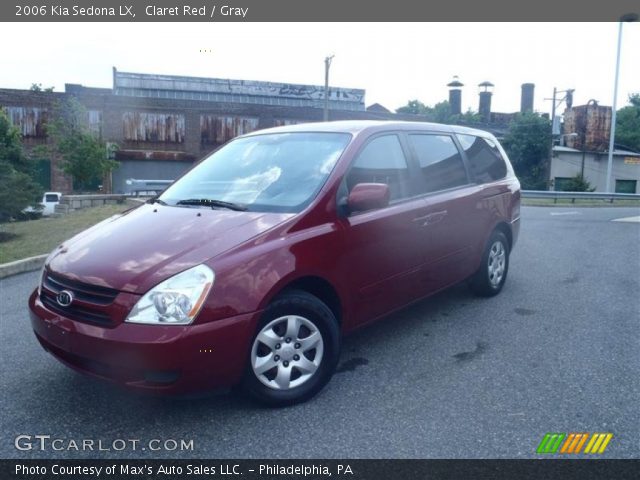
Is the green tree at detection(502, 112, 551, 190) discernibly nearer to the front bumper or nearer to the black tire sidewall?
the black tire sidewall

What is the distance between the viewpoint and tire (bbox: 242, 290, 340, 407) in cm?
309

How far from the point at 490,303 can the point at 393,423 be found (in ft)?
9.00

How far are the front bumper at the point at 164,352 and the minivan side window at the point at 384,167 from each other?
4.79 feet

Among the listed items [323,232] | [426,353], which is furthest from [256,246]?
[426,353]

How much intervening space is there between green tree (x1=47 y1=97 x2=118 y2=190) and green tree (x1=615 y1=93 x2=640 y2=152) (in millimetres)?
42757

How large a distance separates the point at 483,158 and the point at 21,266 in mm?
5840

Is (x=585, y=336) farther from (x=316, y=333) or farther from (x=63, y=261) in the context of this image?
(x=63, y=261)

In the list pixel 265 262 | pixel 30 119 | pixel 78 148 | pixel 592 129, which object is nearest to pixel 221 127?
pixel 30 119

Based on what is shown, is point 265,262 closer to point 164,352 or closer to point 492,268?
point 164,352

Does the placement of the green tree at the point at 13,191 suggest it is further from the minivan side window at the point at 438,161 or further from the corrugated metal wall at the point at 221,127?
the corrugated metal wall at the point at 221,127

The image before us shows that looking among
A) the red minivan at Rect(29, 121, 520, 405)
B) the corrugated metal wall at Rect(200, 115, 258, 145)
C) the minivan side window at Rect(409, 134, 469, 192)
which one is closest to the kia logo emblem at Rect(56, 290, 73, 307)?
the red minivan at Rect(29, 121, 520, 405)

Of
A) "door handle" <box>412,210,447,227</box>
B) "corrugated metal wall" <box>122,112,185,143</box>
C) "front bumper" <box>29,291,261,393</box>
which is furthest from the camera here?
"corrugated metal wall" <box>122,112,185,143</box>

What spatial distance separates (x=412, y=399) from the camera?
331cm

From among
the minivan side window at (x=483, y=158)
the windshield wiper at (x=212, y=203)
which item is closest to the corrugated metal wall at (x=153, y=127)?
the minivan side window at (x=483, y=158)
